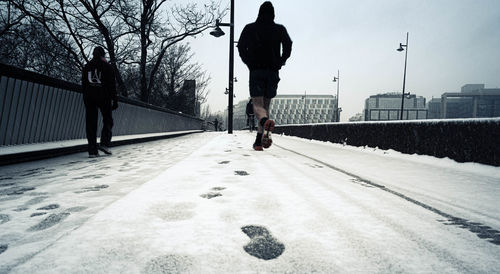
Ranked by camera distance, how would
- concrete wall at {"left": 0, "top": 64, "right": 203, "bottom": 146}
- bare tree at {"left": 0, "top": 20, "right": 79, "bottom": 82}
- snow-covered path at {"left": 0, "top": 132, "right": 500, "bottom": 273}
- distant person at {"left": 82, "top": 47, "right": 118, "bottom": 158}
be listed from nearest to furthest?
snow-covered path at {"left": 0, "top": 132, "right": 500, "bottom": 273}, concrete wall at {"left": 0, "top": 64, "right": 203, "bottom": 146}, distant person at {"left": 82, "top": 47, "right": 118, "bottom": 158}, bare tree at {"left": 0, "top": 20, "right": 79, "bottom": 82}

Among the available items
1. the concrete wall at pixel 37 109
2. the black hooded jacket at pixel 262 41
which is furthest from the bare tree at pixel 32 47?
the black hooded jacket at pixel 262 41

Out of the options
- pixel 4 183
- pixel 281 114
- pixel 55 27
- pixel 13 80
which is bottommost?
pixel 4 183

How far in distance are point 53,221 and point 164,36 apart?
16.2m

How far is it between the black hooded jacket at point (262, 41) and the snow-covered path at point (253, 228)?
106 inches

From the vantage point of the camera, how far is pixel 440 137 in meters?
3.70

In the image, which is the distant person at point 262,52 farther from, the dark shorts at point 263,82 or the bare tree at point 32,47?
the bare tree at point 32,47

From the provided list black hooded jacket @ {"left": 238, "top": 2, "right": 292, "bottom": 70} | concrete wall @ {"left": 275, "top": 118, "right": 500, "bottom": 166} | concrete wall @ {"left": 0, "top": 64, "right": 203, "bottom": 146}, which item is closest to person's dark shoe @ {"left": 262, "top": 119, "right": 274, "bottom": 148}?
black hooded jacket @ {"left": 238, "top": 2, "right": 292, "bottom": 70}

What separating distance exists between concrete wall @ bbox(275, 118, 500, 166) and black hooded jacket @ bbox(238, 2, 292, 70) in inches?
91.3

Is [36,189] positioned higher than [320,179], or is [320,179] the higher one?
[320,179]

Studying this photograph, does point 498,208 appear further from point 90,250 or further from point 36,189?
point 36,189

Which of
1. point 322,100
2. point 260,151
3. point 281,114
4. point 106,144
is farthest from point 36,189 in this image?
point 322,100

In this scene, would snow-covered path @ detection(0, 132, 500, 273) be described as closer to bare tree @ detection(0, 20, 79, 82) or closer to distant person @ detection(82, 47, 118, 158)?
distant person @ detection(82, 47, 118, 158)

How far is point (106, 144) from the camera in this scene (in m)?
4.49

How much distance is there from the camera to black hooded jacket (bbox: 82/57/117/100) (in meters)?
4.03
